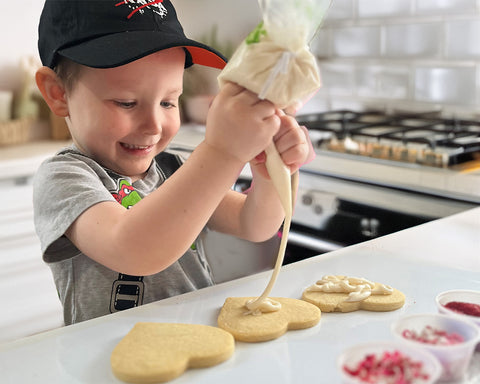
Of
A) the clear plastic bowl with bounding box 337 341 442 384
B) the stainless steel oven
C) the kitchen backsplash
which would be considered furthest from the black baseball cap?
the kitchen backsplash

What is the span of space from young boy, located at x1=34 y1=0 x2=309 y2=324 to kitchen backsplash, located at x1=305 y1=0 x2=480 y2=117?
1117 millimetres

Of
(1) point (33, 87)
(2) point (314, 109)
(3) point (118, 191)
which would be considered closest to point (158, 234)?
(3) point (118, 191)

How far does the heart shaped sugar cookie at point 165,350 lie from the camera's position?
572 millimetres

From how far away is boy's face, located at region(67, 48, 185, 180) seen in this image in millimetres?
849

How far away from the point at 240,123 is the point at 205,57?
40 cm

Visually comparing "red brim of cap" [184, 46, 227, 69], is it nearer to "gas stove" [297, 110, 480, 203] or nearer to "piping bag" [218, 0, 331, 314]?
"piping bag" [218, 0, 331, 314]

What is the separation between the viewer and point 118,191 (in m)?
0.93

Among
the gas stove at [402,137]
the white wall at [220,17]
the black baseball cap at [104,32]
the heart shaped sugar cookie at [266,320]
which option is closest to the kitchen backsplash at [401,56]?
the gas stove at [402,137]

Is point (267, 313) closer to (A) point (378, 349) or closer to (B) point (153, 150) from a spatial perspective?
(A) point (378, 349)

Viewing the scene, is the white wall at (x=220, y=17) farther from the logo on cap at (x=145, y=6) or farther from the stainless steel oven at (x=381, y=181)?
the logo on cap at (x=145, y=6)

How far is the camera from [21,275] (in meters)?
2.13

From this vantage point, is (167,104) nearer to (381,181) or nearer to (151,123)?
(151,123)

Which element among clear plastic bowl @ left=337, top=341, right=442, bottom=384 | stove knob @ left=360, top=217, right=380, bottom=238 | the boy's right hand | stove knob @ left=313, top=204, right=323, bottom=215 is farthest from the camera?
stove knob @ left=313, top=204, right=323, bottom=215

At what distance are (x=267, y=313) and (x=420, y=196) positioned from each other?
0.83 metres
